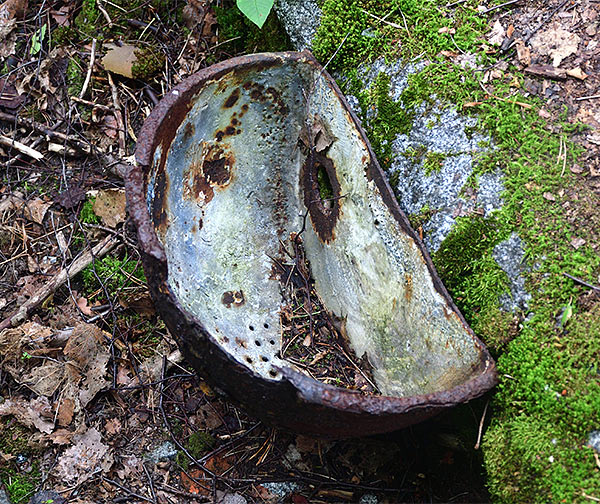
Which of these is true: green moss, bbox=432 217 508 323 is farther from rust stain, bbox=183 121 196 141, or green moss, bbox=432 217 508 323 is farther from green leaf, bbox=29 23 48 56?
green leaf, bbox=29 23 48 56

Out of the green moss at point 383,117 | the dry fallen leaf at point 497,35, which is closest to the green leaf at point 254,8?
the green moss at point 383,117

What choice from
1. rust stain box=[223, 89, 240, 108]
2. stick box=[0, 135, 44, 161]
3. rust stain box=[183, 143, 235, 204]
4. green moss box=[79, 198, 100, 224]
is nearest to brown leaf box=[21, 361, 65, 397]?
green moss box=[79, 198, 100, 224]

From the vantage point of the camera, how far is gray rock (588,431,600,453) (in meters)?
1.83

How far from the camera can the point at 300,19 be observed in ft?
9.47

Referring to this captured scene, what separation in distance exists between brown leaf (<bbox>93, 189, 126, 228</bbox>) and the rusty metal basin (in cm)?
85

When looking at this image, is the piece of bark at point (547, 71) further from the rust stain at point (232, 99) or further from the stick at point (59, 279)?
the stick at point (59, 279)

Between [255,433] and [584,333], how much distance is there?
1.67 meters

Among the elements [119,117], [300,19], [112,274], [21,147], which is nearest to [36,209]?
[21,147]

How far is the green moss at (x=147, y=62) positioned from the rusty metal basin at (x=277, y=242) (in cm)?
110

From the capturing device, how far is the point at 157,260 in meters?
1.87

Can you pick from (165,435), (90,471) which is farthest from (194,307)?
(90,471)

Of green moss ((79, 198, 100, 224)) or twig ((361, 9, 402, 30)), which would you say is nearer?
twig ((361, 9, 402, 30))

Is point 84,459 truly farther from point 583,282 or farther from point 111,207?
point 583,282

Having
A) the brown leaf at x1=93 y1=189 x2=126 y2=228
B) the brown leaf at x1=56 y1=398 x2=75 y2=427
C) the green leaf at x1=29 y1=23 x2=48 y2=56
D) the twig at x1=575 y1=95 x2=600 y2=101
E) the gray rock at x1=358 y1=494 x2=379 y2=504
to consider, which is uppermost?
the green leaf at x1=29 y1=23 x2=48 y2=56
